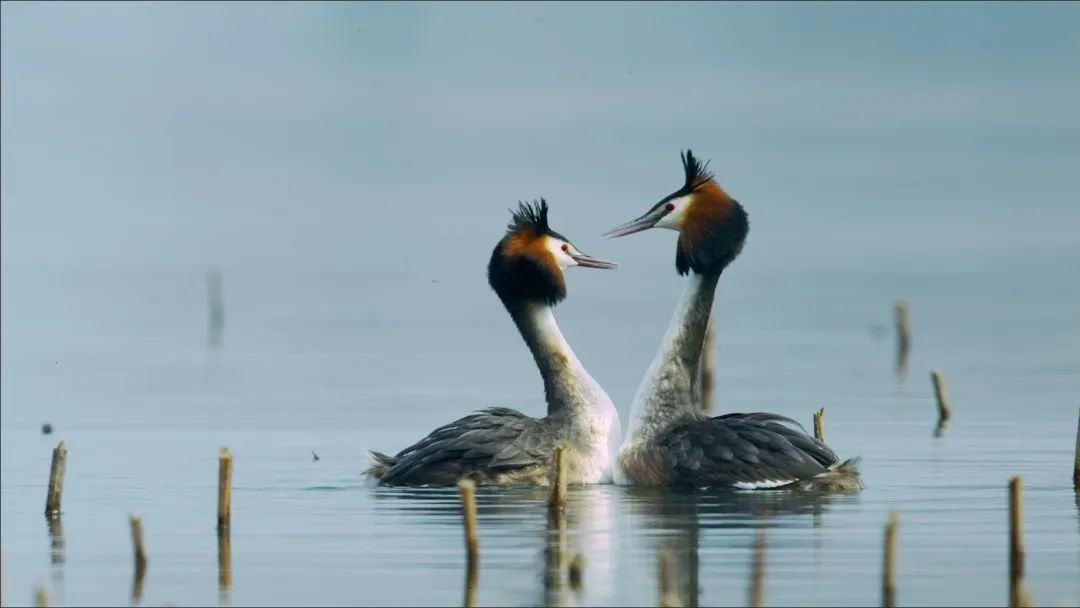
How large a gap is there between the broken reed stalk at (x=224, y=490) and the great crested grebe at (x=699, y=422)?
3.67 metres

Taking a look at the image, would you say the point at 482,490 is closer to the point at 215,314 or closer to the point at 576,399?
the point at 576,399

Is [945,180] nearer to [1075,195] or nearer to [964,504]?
[1075,195]

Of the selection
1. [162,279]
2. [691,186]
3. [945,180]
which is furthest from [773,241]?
[691,186]

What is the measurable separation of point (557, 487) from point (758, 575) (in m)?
4.13

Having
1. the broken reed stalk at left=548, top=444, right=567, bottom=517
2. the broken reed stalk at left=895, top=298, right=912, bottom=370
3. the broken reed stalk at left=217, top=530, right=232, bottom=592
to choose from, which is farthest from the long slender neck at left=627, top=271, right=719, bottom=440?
the broken reed stalk at left=895, top=298, right=912, bottom=370

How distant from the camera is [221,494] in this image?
1869 cm

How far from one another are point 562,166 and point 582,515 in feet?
490

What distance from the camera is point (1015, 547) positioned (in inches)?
649

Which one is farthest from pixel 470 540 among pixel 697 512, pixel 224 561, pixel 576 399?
pixel 576 399

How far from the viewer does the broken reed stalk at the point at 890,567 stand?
51.1 ft

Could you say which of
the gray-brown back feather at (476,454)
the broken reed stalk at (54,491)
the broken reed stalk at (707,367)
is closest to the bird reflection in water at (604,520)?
the gray-brown back feather at (476,454)

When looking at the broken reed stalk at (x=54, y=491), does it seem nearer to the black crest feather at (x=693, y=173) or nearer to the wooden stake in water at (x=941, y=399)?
the black crest feather at (x=693, y=173)

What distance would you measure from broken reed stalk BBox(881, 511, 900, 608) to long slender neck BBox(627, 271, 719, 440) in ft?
18.7

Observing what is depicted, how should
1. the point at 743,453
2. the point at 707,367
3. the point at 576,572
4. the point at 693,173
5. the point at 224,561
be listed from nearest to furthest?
1. the point at 576,572
2. the point at 224,561
3. the point at 743,453
4. the point at 693,173
5. the point at 707,367
